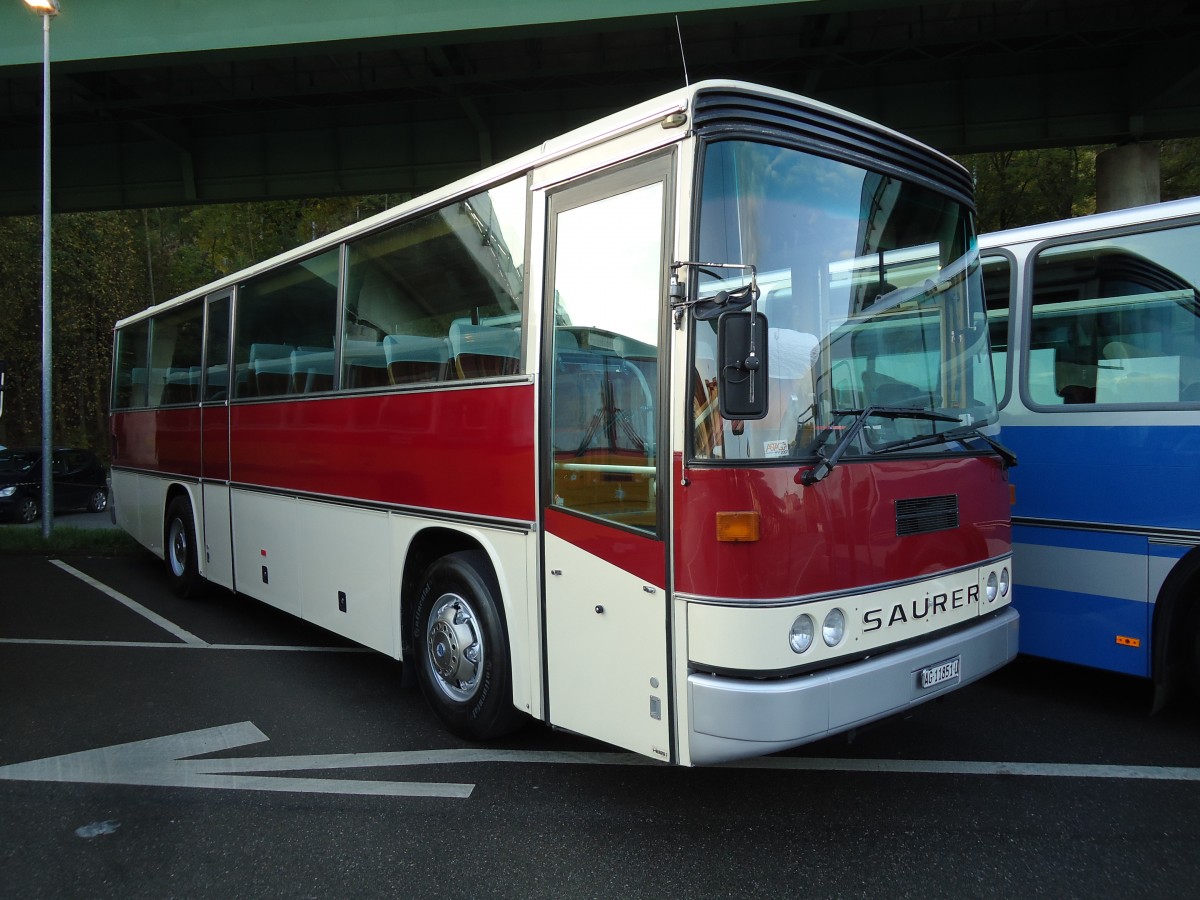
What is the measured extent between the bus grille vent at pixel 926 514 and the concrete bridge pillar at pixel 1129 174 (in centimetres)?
1361

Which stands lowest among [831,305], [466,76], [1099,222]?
[831,305]

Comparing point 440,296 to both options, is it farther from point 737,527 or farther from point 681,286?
point 737,527

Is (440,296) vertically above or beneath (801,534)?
above

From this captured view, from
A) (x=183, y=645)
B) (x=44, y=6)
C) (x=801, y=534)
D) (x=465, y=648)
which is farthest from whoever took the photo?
(x=44, y=6)

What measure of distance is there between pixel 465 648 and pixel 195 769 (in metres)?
1.47

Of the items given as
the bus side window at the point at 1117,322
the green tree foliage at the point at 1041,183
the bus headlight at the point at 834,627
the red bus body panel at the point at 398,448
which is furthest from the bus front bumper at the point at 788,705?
the green tree foliage at the point at 1041,183

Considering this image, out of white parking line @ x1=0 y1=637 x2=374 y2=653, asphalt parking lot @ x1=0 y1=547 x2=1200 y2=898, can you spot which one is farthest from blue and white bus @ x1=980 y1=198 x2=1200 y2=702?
white parking line @ x1=0 y1=637 x2=374 y2=653

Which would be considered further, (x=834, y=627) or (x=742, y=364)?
(x=834, y=627)

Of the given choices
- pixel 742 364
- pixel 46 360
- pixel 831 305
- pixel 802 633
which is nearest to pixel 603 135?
pixel 831 305

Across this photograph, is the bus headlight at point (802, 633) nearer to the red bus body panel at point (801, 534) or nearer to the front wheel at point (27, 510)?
the red bus body panel at point (801, 534)

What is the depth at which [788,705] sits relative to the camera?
3.56m

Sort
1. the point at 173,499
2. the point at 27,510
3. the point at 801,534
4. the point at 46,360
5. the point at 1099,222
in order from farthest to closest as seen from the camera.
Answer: the point at 27,510 < the point at 46,360 < the point at 173,499 < the point at 1099,222 < the point at 801,534

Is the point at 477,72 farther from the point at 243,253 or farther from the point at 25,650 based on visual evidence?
the point at 243,253

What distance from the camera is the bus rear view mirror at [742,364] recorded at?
3.44 metres
